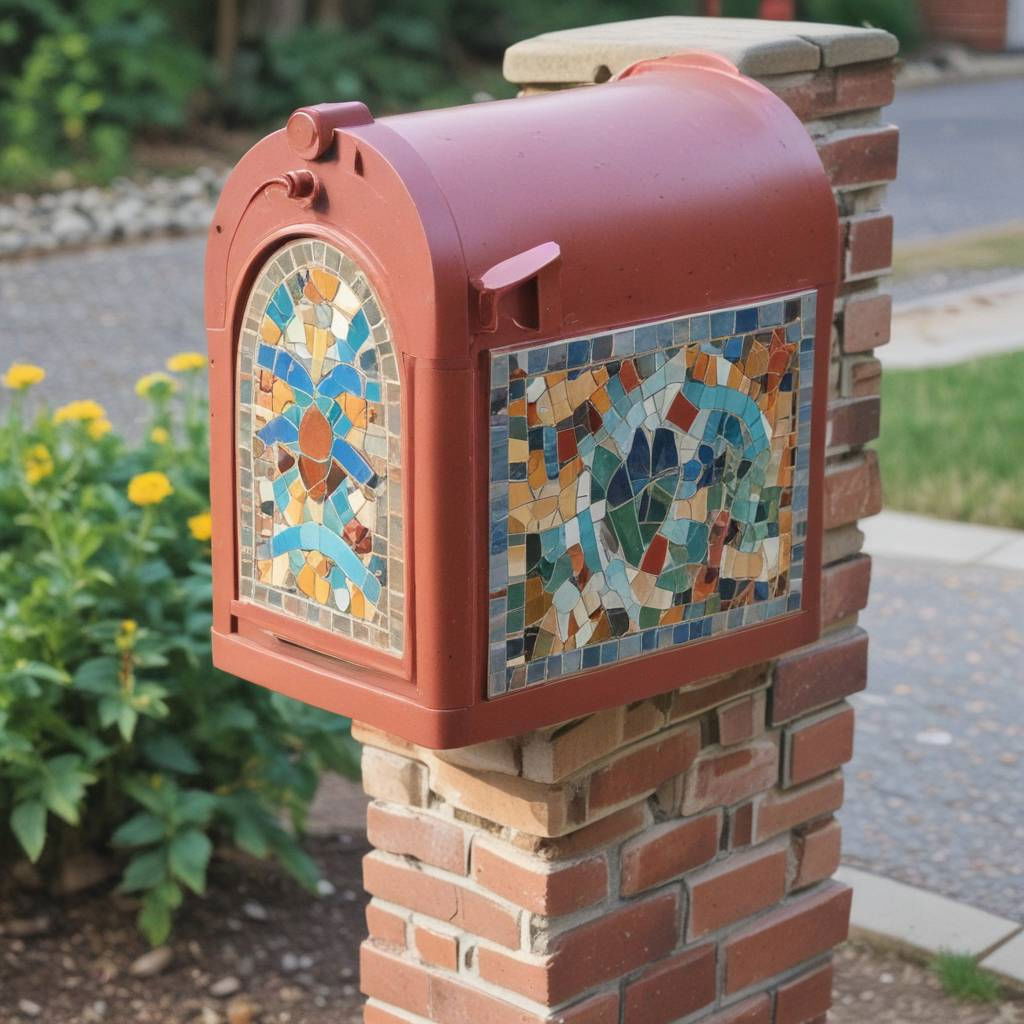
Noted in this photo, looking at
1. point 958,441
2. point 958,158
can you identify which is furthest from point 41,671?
point 958,158

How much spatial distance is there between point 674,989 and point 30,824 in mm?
1135

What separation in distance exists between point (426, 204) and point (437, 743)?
49 cm

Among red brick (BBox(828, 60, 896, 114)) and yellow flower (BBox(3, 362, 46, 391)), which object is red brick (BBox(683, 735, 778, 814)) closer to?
red brick (BBox(828, 60, 896, 114))

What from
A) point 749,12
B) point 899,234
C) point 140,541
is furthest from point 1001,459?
point 749,12

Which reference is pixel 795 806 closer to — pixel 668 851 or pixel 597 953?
pixel 668 851

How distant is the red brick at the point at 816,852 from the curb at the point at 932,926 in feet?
1.55

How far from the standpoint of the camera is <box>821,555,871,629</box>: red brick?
2129mm

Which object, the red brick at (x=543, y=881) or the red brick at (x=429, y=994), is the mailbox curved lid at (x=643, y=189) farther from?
the red brick at (x=429, y=994)

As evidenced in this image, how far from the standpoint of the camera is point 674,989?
2023 millimetres

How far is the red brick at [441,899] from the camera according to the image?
1893 mm

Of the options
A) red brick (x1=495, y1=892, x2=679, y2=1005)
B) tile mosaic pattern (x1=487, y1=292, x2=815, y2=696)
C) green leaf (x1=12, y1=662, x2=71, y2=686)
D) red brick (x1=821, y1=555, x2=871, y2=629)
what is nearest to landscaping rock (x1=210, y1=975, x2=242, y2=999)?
green leaf (x1=12, y1=662, x2=71, y2=686)

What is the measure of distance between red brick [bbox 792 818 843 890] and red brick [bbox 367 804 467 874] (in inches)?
19.3

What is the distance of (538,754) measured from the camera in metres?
1.78

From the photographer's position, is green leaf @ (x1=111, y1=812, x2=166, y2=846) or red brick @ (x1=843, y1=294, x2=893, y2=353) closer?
red brick @ (x1=843, y1=294, x2=893, y2=353)
